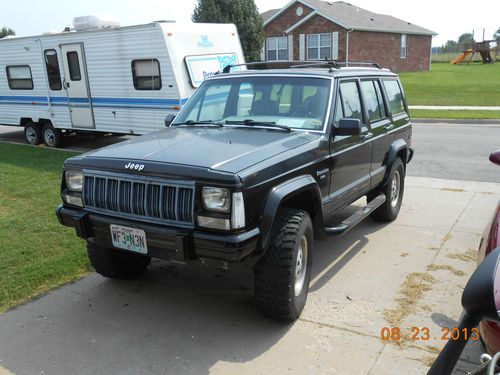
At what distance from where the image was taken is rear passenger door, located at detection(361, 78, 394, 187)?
217 inches

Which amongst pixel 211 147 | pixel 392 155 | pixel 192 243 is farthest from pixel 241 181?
pixel 392 155

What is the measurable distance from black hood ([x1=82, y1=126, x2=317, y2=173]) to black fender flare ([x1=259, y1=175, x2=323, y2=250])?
0.26 m

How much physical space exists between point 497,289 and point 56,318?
11.7 ft

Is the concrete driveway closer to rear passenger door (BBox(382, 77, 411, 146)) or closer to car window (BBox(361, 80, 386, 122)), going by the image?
car window (BBox(361, 80, 386, 122))

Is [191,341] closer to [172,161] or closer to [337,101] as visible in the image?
[172,161]

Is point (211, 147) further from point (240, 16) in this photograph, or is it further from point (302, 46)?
point (302, 46)

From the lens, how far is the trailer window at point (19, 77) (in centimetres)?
A: 1288

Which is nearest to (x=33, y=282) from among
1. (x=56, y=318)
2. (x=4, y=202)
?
(x=56, y=318)

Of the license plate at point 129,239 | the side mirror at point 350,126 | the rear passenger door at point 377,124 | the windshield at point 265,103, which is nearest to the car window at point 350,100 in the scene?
the rear passenger door at point 377,124

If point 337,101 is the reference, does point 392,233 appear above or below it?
below

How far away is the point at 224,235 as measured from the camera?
329 cm

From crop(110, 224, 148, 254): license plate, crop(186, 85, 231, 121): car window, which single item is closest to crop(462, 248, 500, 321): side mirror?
crop(110, 224, 148, 254): license plate

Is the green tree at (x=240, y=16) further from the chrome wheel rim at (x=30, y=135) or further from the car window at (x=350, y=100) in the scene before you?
the car window at (x=350, y=100)

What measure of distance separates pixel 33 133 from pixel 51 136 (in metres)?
0.80
